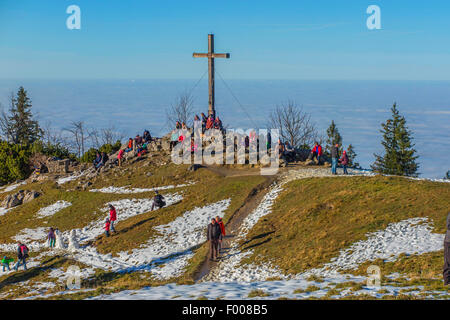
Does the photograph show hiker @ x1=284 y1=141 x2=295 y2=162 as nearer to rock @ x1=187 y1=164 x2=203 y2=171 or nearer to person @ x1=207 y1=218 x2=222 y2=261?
rock @ x1=187 y1=164 x2=203 y2=171

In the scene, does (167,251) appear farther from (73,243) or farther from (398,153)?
(398,153)

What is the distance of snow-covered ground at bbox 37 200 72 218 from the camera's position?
34312mm

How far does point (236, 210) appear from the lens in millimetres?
27141

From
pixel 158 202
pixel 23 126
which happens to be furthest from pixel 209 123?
pixel 23 126

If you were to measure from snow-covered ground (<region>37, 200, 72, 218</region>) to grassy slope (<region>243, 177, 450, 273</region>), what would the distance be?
18.1 metres

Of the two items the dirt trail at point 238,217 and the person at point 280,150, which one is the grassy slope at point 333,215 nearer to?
the dirt trail at point 238,217

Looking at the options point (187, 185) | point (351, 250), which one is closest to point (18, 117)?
point (187, 185)

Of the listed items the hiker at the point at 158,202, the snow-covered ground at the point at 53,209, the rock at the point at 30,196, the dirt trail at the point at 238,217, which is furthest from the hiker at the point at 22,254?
the rock at the point at 30,196

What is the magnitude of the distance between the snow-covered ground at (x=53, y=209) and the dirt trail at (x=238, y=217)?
1549cm

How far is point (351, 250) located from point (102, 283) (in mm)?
11393

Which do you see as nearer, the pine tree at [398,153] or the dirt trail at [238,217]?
the dirt trail at [238,217]

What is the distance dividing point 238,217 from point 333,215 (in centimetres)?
582

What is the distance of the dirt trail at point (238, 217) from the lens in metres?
20.7
